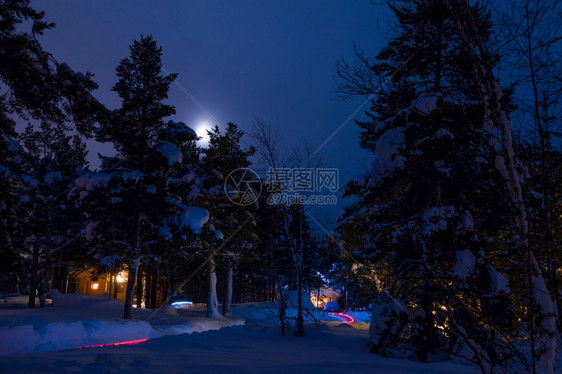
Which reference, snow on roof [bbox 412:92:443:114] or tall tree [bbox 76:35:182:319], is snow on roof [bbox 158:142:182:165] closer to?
tall tree [bbox 76:35:182:319]

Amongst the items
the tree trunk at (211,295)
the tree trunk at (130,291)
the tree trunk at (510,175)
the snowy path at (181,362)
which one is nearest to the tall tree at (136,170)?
the tree trunk at (130,291)

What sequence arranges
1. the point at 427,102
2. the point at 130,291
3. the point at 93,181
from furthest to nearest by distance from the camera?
the point at 130,291 < the point at 93,181 < the point at 427,102

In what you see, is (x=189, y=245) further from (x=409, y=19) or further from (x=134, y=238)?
(x=409, y=19)

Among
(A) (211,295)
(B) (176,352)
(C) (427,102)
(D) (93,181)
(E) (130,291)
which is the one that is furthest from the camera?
(A) (211,295)

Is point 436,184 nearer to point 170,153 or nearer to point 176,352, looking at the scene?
point 176,352

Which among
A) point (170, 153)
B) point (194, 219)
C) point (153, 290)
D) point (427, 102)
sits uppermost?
point (170, 153)

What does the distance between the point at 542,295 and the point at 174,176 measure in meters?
19.3

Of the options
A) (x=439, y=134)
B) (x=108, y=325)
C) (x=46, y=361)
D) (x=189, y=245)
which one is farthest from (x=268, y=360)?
(x=189, y=245)

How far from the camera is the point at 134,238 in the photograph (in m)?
18.2

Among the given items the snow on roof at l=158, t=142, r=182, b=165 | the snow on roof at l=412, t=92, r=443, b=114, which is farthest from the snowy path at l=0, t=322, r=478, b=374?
the snow on roof at l=158, t=142, r=182, b=165

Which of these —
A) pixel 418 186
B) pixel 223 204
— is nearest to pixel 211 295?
pixel 223 204
